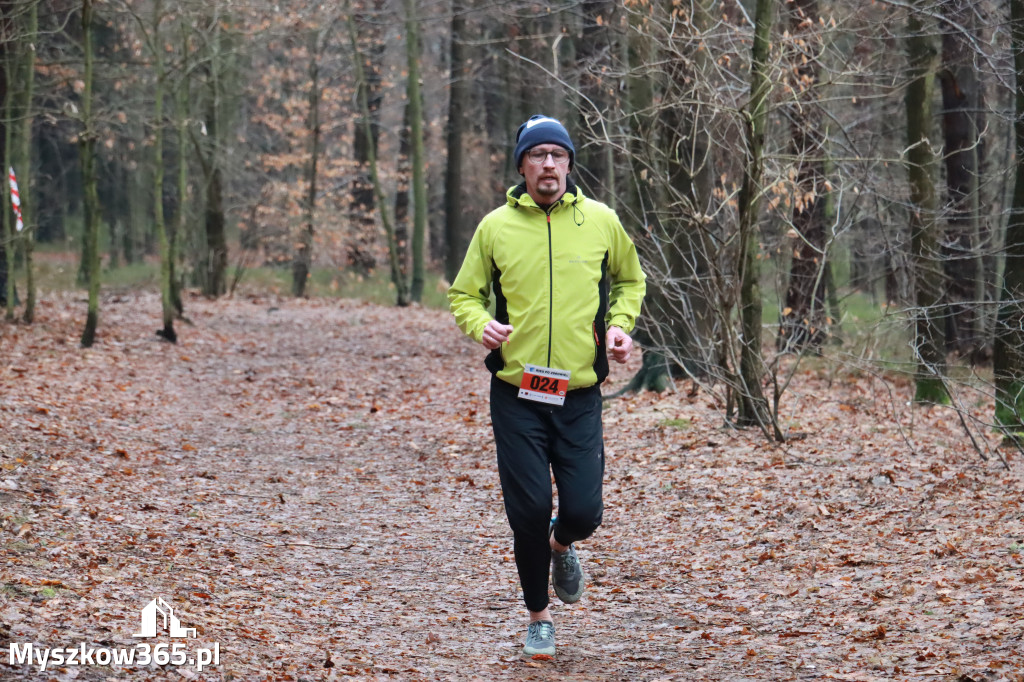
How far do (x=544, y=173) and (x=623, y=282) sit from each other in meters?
0.72

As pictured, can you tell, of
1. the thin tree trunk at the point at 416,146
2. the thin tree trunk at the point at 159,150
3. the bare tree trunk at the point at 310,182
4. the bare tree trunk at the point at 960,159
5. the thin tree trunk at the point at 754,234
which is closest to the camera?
the thin tree trunk at the point at 754,234

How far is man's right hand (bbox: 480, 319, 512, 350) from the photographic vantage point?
15.7 feet

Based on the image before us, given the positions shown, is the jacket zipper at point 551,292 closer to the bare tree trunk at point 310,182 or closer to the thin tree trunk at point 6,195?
the thin tree trunk at point 6,195

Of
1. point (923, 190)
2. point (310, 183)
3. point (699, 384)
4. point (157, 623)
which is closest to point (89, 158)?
point (699, 384)

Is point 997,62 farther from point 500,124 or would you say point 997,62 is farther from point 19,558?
point 500,124

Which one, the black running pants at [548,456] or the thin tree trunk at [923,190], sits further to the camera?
the thin tree trunk at [923,190]

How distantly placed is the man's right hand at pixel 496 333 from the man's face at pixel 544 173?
0.65 meters

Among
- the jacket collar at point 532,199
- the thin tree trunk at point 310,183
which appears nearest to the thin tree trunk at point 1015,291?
the jacket collar at point 532,199

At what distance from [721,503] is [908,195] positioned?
6.26 meters

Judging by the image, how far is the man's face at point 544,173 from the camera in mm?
4957

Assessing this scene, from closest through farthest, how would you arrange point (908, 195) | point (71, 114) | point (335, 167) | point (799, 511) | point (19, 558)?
1. point (19, 558)
2. point (799, 511)
3. point (908, 195)
4. point (71, 114)
5. point (335, 167)

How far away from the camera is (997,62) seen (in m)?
13.7

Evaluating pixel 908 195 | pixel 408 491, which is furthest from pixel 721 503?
pixel 908 195

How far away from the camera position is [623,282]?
531 cm
